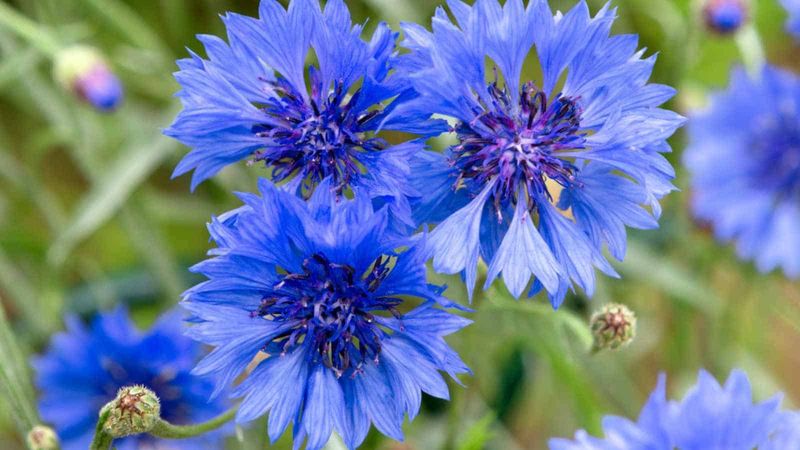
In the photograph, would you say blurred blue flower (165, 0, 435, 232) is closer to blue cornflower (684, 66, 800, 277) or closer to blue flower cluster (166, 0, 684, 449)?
blue flower cluster (166, 0, 684, 449)

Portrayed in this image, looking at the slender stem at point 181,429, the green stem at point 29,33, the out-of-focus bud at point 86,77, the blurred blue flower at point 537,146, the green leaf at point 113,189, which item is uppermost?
the green stem at point 29,33

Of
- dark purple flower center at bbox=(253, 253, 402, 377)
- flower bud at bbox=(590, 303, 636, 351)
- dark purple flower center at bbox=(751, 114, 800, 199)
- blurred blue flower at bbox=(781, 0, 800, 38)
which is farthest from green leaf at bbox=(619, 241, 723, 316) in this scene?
→ dark purple flower center at bbox=(253, 253, 402, 377)

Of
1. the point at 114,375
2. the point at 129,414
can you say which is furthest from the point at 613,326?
the point at 114,375

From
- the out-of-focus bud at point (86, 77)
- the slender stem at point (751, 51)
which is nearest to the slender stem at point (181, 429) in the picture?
the out-of-focus bud at point (86, 77)

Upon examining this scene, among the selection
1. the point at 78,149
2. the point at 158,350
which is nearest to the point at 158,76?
the point at 78,149

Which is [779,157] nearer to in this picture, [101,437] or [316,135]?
[316,135]

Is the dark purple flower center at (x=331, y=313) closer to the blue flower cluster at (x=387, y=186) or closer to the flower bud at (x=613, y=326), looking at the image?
the blue flower cluster at (x=387, y=186)

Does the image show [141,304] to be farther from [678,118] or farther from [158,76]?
[678,118]

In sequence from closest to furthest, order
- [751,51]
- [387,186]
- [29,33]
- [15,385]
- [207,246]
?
1. [387,186]
2. [15,385]
3. [29,33]
4. [751,51]
5. [207,246]
